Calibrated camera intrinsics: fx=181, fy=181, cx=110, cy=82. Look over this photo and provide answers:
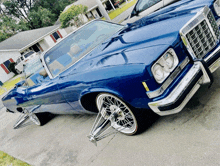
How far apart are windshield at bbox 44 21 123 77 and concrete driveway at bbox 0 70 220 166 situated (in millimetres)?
1267

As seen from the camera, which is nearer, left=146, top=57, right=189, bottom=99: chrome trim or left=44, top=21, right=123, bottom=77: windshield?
left=146, top=57, right=189, bottom=99: chrome trim

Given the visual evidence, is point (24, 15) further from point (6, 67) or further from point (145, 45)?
point (145, 45)

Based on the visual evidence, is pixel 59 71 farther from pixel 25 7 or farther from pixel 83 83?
pixel 25 7

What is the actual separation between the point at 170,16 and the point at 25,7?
179 feet

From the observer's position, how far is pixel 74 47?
3.28m

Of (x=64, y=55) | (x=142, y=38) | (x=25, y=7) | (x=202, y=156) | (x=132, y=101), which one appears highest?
(x=25, y=7)

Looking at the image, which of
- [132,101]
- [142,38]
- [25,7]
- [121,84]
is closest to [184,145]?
[132,101]

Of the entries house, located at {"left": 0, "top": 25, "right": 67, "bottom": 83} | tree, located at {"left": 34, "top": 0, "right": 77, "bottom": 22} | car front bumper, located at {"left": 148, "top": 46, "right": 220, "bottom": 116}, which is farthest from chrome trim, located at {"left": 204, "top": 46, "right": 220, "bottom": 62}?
tree, located at {"left": 34, "top": 0, "right": 77, "bottom": 22}

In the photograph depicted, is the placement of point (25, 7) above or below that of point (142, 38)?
above

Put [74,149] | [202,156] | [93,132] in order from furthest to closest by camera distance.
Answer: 1. [74,149]
2. [93,132]
3. [202,156]

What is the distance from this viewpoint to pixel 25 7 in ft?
158

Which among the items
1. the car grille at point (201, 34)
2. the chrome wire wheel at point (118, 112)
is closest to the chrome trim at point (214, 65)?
the car grille at point (201, 34)

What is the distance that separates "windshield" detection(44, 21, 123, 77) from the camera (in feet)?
10.4

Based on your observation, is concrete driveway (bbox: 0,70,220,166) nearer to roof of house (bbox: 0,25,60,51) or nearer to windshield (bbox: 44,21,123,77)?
windshield (bbox: 44,21,123,77)
